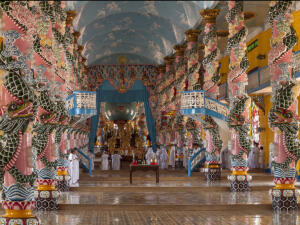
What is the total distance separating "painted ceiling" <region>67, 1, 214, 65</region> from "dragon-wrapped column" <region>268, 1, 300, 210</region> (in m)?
9.88

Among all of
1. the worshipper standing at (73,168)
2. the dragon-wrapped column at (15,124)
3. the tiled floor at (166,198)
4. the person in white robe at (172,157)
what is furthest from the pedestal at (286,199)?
the person in white robe at (172,157)

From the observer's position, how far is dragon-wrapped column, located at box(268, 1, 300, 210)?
31.3ft

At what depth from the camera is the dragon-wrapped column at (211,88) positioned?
15.6m

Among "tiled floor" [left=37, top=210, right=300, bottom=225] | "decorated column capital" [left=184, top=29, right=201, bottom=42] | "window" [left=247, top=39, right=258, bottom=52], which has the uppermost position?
"window" [left=247, top=39, right=258, bottom=52]

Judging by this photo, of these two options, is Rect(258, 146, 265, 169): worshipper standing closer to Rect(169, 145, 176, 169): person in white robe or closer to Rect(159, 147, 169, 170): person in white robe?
Rect(169, 145, 176, 169): person in white robe

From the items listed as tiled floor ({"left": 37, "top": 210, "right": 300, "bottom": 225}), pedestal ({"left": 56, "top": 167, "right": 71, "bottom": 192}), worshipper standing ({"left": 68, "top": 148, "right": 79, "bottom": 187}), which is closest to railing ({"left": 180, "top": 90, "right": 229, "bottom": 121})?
worshipper standing ({"left": 68, "top": 148, "right": 79, "bottom": 187})

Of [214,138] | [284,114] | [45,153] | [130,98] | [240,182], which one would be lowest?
[240,182]

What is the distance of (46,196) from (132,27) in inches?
777

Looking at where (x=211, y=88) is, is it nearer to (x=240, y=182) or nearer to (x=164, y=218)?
(x=240, y=182)

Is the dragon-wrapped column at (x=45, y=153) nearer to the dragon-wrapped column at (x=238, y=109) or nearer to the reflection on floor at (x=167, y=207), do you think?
the reflection on floor at (x=167, y=207)

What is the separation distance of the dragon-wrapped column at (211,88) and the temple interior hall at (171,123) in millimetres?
38

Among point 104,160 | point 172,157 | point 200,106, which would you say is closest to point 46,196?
point 200,106

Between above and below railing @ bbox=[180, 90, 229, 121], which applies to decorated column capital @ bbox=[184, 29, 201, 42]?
above

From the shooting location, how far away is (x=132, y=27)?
28141 millimetres
